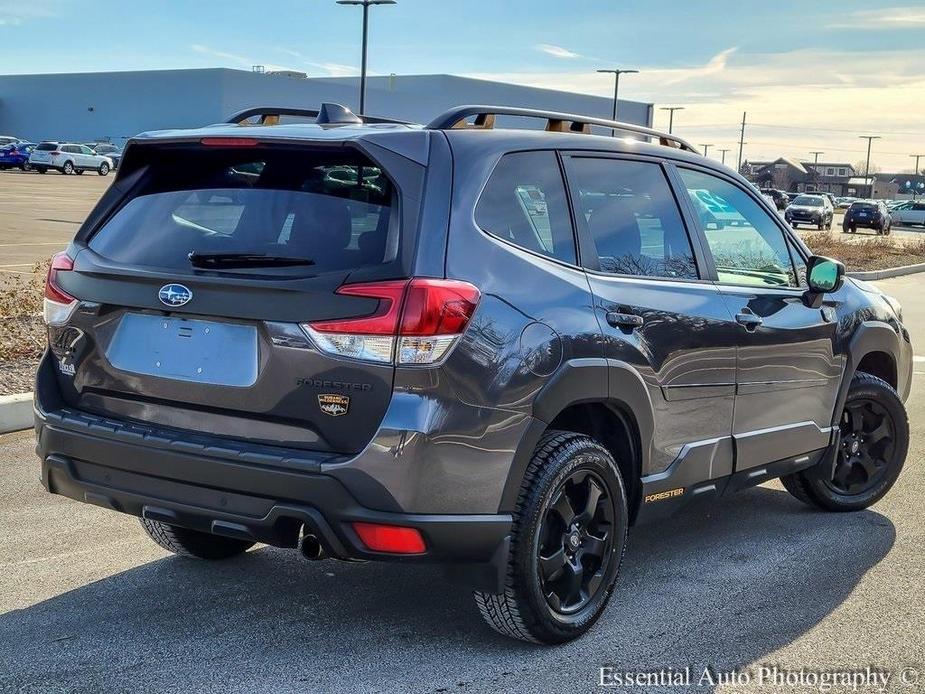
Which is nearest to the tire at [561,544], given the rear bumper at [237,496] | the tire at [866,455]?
the rear bumper at [237,496]

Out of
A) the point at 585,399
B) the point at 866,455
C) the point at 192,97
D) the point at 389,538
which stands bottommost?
the point at 866,455

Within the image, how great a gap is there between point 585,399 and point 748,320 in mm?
1236

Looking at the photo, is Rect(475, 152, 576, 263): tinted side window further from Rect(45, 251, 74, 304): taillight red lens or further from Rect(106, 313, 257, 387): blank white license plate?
Rect(45, 251, 74, 304): taillight red lens

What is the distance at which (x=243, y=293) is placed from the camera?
11.8 feet

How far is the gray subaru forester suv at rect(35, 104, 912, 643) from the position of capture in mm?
3479

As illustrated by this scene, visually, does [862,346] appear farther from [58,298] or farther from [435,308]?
[58,298]

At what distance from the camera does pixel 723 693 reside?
147 inches

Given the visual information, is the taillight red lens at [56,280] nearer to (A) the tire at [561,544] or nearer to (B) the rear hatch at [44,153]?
(A) the tire at [561,544]

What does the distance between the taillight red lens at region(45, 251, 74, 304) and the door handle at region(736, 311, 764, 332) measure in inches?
106

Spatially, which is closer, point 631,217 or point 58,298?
point 58,298

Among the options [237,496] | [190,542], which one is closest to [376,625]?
[237,496]

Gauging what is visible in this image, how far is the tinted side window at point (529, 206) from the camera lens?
3859mm

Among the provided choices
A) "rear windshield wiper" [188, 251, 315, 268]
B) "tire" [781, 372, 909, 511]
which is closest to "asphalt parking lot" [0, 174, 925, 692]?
"tire" [781, 372, 909, 511]

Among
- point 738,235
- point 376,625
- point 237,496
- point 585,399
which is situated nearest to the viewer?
point 237,496
